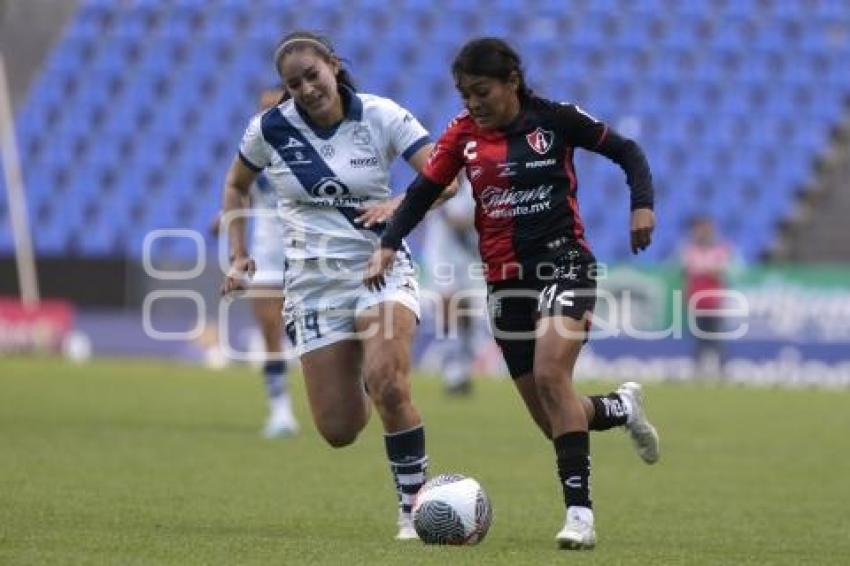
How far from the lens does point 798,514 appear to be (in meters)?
9.56

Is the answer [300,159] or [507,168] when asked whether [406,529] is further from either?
[300,159]

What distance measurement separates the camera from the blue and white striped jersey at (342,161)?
8.54 metres

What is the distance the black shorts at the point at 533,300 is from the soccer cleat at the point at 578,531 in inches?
30.7

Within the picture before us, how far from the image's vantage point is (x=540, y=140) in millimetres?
7949

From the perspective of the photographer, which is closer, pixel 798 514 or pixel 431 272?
pixel 798 514

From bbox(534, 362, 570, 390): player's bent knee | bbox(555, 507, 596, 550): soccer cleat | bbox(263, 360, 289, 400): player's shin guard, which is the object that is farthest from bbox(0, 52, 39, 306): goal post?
bbox(555, 507, 596, 550): soccer cleat

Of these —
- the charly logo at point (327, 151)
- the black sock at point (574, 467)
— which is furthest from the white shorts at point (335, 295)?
the black sock at point (574, 467)

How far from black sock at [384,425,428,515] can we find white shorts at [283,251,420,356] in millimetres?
582

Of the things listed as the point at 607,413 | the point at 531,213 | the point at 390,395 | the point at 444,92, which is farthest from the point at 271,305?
the point at 444,92

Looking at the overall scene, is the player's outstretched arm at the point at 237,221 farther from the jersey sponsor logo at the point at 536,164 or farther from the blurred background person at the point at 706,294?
the blurred background person at the point at 706,294

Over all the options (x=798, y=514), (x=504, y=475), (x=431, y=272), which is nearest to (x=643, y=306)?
(x=431, y=272)

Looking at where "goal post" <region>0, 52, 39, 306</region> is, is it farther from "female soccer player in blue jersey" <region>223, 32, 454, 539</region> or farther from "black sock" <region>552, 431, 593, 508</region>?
"black sock" <region>552, 431, 593, 508</region>

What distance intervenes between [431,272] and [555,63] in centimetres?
915

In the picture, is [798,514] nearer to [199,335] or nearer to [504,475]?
[504,475]
